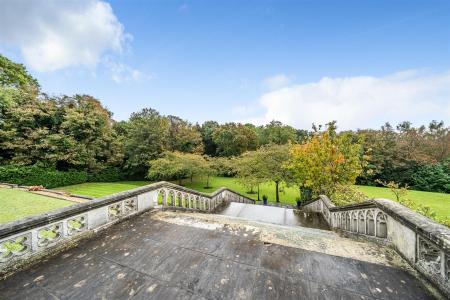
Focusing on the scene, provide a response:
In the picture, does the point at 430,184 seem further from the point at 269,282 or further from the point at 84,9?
the point at 84,9

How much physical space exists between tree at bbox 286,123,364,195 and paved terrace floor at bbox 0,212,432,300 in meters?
7.65

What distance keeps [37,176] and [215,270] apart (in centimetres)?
2294

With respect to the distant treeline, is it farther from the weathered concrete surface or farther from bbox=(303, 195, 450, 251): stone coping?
bbox=(303, 195, 450, 251): stone coping

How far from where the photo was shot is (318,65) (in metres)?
12.8

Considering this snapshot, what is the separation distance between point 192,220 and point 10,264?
2829mm

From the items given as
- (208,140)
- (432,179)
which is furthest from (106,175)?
(432,179)

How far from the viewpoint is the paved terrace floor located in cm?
205

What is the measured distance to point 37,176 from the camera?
17.2 m

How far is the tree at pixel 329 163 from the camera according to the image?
10.1 meters

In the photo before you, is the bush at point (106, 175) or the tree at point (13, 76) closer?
the tree at point (13, 76)

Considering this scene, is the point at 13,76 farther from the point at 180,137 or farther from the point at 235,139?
the point at 235,139

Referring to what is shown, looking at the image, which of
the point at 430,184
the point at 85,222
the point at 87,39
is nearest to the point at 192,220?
the point at 85,222

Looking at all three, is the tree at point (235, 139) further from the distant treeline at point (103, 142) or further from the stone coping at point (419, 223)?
the stone coping at point (419, 223)

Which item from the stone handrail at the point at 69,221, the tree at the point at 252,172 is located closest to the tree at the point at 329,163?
the tree at the point at 252,172
